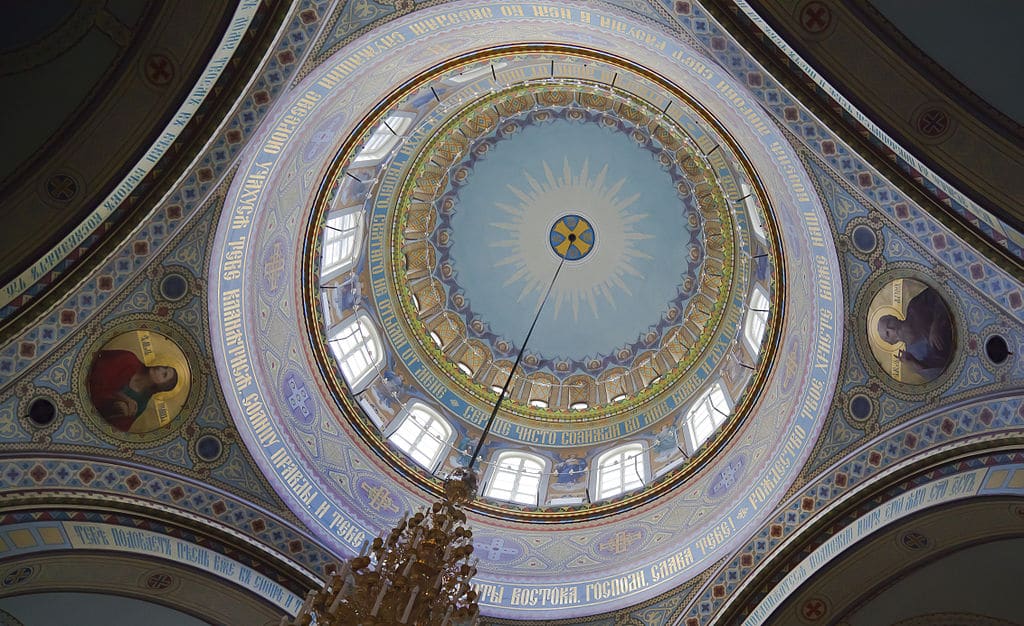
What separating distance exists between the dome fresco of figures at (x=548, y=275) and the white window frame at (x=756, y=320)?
5cm

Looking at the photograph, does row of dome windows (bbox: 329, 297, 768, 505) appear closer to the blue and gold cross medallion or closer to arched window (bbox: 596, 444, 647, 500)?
arched window (bbox: 596, 444, 647, 500)

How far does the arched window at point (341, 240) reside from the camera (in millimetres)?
13156

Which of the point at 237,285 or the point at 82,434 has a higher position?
the point at 237,285

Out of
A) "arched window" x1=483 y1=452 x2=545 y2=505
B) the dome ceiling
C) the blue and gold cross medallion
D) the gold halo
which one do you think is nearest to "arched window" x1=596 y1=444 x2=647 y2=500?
the dome ceiling

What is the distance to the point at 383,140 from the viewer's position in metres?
13.8

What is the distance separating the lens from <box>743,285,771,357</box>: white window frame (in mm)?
12944

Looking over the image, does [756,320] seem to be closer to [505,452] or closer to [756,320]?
[756,320]

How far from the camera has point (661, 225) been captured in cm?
1645

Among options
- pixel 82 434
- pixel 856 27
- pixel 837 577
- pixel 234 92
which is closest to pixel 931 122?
pixel 856 27

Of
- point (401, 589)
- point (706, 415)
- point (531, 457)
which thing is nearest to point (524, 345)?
point (531, 457)

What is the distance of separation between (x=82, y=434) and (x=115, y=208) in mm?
3050

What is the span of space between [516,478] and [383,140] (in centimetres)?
649

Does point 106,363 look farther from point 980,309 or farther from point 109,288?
point 980,309

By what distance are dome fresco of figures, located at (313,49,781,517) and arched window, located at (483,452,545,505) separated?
0.13ft
